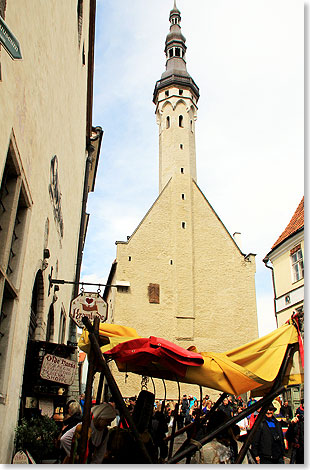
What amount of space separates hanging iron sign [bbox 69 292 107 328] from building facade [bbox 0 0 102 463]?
0.60m

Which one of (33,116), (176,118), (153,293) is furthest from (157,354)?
(176,118)

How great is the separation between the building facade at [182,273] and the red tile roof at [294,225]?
373 inches

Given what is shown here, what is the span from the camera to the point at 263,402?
5.20m

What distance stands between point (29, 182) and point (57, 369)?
10.9 ft

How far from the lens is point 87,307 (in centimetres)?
1031

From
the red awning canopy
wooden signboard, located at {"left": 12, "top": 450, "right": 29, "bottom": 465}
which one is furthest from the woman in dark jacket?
wooden signboard, located at {"left": 12, "top": 450, "right": 29, "bottom": 465}

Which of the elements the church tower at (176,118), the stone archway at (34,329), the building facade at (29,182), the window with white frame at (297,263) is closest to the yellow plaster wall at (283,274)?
the window with white frame at (297,263)

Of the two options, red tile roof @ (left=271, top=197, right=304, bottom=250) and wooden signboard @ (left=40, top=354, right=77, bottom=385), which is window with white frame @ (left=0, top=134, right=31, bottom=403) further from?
red tile roof @ (left=271, top=197, right=304, bottom=250)

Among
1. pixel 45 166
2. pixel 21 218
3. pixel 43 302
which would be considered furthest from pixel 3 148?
pixel 43 302

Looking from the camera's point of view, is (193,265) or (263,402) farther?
(193,265)

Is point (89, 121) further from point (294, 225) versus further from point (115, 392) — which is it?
point (115, 392)

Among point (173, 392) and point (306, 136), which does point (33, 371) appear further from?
point (173, 392)

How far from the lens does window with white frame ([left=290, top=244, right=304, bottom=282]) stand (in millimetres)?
19531

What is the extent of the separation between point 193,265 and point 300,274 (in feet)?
40.2
